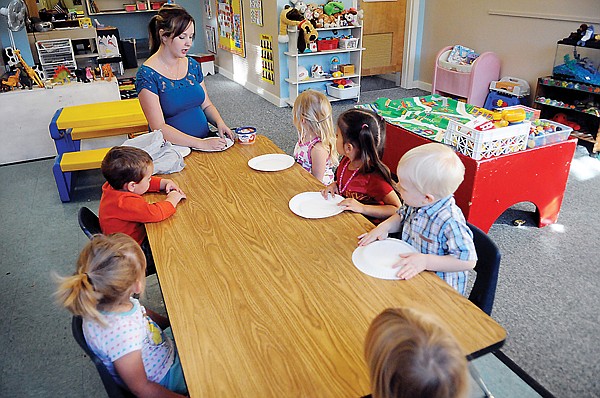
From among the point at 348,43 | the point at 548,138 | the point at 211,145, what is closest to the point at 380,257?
the point at 211,145

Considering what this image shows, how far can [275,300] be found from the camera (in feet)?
3.61

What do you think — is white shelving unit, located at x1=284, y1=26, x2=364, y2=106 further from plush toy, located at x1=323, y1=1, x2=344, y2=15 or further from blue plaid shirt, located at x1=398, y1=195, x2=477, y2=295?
blue plaid shirt, located at x1=398, y1=195, x2=477, y2=295

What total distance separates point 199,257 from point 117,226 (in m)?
0.43

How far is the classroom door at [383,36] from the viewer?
5.56m

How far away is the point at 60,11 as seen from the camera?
6207mm

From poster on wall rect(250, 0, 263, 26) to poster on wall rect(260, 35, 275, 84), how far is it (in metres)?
0.18

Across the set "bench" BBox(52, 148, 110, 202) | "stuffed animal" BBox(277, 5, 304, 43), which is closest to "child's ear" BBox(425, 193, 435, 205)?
"bench" BBox(52, 148, 110, 202)

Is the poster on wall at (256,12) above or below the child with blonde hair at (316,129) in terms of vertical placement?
above

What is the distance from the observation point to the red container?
4863 millimetres

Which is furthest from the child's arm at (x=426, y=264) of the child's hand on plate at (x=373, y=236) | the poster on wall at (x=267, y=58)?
the poster on wall at (x=267, y=58)

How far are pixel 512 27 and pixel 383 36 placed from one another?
171 centimetres

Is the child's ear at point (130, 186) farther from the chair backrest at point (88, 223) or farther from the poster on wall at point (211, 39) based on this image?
the poster on wall at point (211, 39)

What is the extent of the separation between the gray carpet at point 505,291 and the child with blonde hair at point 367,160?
79 cm

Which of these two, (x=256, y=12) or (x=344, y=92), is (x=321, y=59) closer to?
(x=344, y=92)
